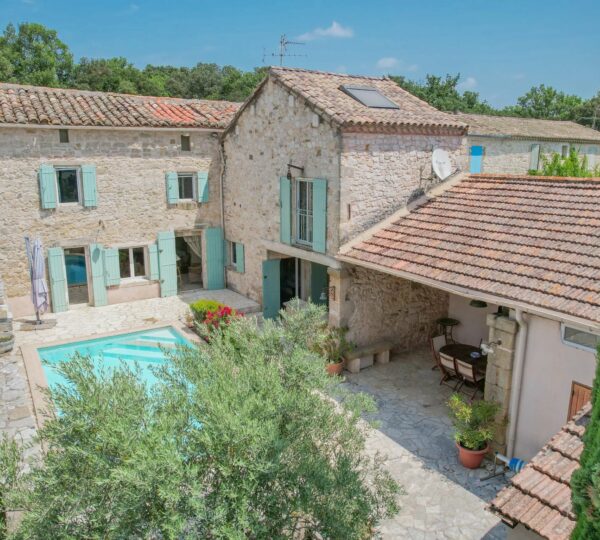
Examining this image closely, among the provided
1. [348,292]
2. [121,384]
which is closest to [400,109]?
[348,292]

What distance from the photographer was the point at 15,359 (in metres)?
12.8

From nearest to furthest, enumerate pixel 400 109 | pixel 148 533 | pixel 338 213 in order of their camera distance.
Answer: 1. pixel 148 533
2. pixel 338 213
3. pixel 400 109

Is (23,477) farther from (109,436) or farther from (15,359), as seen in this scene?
(15,359)

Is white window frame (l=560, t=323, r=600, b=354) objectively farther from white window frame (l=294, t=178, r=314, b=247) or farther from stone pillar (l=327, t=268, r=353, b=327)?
white window frame (l=294, t=178, r=314, b=247)

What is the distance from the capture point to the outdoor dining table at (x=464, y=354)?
36.5 ft

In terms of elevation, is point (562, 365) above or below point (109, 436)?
below

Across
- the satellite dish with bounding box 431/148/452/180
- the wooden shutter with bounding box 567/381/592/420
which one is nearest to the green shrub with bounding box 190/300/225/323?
the satellite dish with bounding box 431/148/452/180

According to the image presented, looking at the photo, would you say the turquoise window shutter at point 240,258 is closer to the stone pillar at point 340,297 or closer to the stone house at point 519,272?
the stone pillar at point 340,297

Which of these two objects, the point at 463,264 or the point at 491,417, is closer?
the point at 491,417

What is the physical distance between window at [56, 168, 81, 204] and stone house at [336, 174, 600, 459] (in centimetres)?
917

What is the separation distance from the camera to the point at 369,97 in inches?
550

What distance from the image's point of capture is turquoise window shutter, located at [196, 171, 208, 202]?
17906 millimetres

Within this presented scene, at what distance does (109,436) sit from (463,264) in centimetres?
751

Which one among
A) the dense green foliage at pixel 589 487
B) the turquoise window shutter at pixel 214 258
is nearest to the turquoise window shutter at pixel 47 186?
the turquoise window shutter at pixel 214 258
